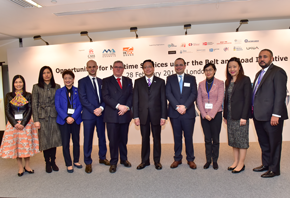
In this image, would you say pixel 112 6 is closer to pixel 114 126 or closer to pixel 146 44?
pixel 146 44

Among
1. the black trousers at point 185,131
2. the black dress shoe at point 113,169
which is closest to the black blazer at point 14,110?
the black dress shoe at point 113,169

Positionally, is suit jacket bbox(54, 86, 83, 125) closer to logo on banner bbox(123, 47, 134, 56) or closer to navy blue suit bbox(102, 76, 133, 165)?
navy blue suit bbox(102, 76, 133, 165)

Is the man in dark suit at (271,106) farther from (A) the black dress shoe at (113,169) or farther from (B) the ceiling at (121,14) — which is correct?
(A) the black dress shoe at (113,169)

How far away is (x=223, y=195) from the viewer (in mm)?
2459

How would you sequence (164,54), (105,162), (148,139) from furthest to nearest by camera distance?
1. (164,54)
2. (105,162)
3. (148,139)

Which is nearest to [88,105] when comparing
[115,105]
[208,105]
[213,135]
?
[115,105]

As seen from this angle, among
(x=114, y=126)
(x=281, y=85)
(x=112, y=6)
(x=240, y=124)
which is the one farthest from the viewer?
(x=112, y=6)

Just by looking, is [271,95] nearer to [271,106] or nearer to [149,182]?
[271,106]

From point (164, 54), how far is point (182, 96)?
2200mm

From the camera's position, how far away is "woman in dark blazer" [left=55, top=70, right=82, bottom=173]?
10.5 feet

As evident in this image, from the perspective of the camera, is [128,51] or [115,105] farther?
[128,51]

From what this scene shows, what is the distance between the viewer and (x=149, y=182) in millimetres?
2875

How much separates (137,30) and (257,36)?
3127 mm

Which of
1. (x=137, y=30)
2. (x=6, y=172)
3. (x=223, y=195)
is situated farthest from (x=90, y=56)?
(x=223, y=195)
